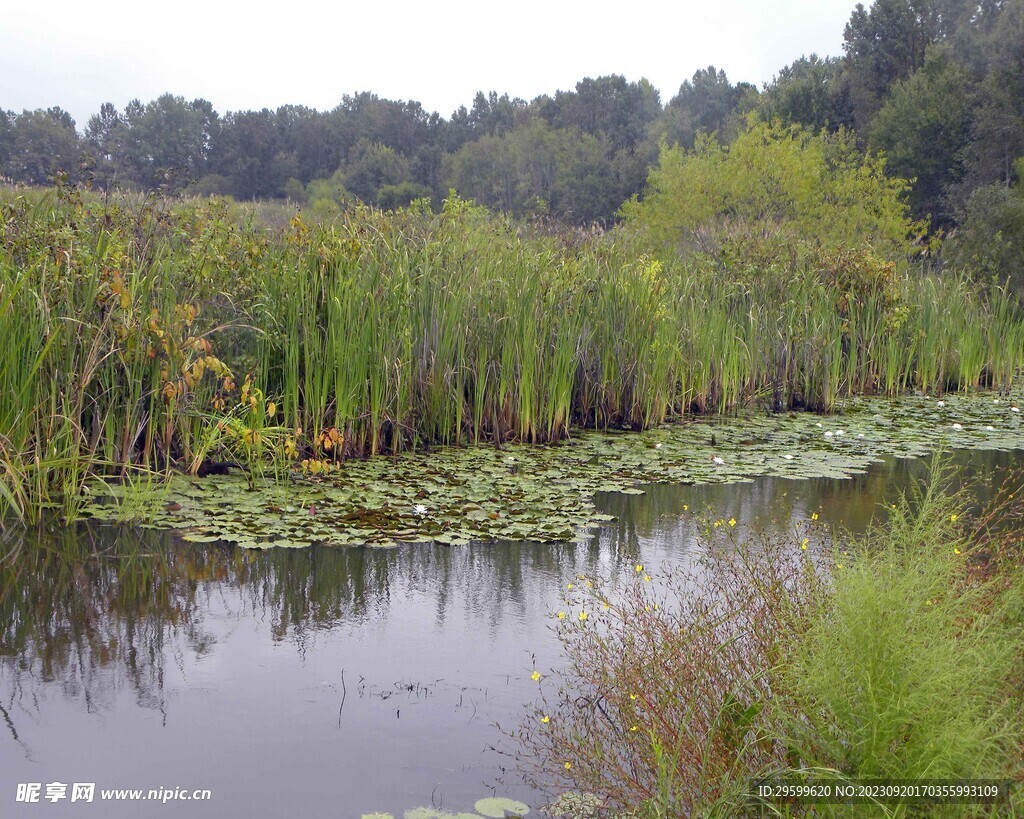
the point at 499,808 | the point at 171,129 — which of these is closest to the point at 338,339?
the point at 499,808

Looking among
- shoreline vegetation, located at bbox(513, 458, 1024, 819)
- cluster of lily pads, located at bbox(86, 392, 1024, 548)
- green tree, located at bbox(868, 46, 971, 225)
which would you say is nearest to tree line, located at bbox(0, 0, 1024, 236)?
green tree, located at bbox(868, 46, 971, 225)

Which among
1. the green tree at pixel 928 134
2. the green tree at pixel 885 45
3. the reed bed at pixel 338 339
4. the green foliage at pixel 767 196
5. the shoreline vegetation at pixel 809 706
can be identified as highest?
the green tree at pixel 885 45

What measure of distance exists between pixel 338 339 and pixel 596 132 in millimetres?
55345

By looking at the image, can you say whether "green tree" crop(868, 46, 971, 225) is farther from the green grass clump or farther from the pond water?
the green grass clump

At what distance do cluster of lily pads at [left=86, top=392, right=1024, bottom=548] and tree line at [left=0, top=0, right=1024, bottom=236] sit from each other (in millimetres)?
2381

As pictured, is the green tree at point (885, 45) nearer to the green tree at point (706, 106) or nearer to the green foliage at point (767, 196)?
the green tree at point (706, 106)

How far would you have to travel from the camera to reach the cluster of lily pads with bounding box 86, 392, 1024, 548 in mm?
4941

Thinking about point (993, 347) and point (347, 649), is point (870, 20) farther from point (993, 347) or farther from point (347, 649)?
point (347, 649)

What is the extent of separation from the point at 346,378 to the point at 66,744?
355 cm

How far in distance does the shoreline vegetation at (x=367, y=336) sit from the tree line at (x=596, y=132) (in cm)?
82

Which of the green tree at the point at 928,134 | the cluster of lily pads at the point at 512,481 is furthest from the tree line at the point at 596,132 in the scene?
the cluster of lily pads at the point at 512,481

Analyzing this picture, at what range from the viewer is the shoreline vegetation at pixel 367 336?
512 cm

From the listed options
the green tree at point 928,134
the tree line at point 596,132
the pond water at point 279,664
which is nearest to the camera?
the pond water at point 279,664

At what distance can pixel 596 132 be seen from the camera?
58125 mm
